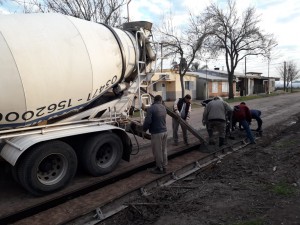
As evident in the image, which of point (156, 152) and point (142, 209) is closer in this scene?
point (142, 209)

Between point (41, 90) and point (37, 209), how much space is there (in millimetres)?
2048

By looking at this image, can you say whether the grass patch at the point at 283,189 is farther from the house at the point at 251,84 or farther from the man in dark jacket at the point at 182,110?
the house at the point at 251,84

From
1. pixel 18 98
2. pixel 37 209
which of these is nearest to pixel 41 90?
pixel 18 98

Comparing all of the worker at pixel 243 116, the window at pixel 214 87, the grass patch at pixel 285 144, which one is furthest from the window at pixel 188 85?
the grass patch at pixel 285 144

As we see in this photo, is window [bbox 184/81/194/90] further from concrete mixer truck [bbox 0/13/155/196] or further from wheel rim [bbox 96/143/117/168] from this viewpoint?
wheel rim [bbox 96/143/117/168]

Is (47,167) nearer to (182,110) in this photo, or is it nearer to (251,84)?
(182,110)

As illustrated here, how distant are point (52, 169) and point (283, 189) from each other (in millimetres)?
4266

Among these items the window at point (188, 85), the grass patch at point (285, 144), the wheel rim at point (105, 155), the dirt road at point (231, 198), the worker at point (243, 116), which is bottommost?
the dirt road at point (231, 198)

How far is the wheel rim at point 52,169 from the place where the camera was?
6016 millimetres

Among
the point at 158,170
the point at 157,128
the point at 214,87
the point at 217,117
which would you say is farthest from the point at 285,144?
the point at 214,87

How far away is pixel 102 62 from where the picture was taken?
6926mm

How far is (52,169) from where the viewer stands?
20.2 feet

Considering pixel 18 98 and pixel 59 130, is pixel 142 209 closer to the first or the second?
pixel 59 130

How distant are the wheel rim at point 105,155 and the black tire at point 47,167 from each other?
0.80 m
